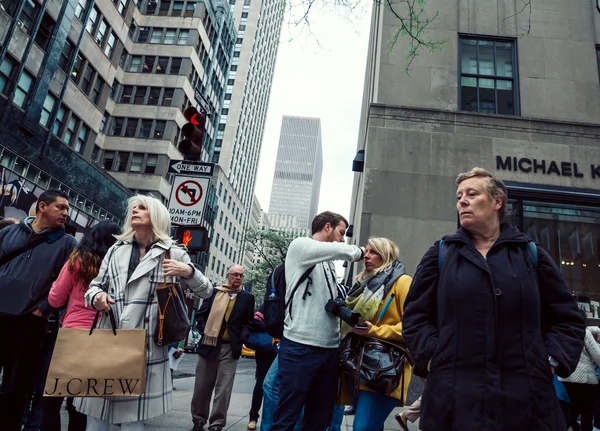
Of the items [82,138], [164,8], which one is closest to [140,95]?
[164,8]

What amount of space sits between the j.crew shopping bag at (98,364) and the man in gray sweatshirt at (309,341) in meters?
1.14

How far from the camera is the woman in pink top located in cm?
317

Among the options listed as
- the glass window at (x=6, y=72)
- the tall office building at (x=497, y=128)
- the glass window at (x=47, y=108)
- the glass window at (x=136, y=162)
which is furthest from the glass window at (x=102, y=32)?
the tall office building at (x=497, y=128)

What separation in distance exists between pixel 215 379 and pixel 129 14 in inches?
1390

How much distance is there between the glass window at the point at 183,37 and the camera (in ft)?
148

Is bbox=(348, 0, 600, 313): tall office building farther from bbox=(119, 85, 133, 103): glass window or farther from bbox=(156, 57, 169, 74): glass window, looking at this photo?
bbox=(119, 85, 133, 103): glass window

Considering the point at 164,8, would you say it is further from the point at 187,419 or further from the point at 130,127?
the point at 187,419

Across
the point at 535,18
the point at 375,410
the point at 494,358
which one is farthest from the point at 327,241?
the point at 535,18

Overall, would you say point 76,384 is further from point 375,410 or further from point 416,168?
point 416,168

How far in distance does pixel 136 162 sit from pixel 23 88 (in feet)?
71.8

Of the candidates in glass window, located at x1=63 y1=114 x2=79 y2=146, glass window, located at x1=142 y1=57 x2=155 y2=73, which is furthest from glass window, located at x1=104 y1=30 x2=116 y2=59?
glass window, located at x1=142 y1=57 x2=155 y2=73

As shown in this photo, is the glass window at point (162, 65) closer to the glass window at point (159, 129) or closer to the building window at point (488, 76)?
the glass window at point (159, 129)

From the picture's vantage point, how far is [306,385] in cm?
331

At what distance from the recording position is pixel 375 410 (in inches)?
130
